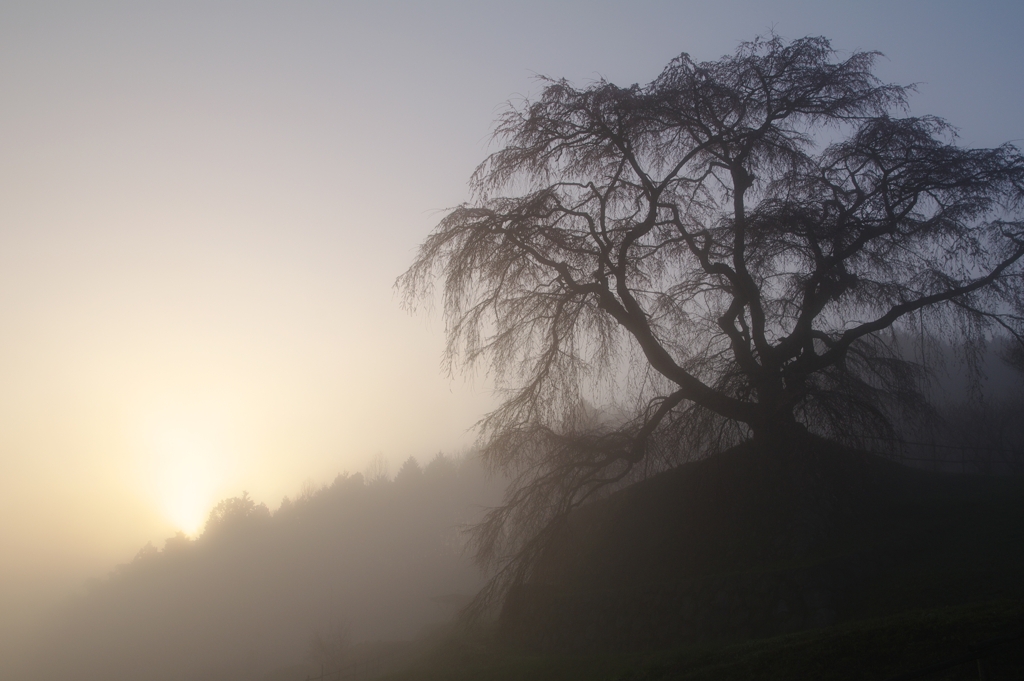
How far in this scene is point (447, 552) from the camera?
68.8 metres

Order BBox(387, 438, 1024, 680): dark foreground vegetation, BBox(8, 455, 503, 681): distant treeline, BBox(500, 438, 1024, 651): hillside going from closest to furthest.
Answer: BBox(387, 438, 1024, 680): dark foreground vegetation
BBox(500, 438, 1024, 651): hillside
BBox(8, 455, 503, 681): distant treeline

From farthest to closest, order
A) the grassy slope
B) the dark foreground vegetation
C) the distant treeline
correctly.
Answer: the distant treeline
the dark foreground vegetation
the grassy slope

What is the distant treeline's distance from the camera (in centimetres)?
6631

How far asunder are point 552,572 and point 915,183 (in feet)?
36.4

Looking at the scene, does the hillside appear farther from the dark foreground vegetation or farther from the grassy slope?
the grassy slope

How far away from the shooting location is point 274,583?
254ft

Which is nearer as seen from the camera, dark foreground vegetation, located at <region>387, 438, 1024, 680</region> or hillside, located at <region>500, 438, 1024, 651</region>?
dark foreground vegetation, located at <region>387, 438, 1024, 680</region>

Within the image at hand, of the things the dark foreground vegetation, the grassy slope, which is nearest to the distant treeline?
the dark foreground vegetation

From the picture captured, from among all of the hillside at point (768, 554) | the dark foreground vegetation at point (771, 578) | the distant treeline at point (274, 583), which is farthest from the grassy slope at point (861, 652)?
the distant treeline at point (274, 583)

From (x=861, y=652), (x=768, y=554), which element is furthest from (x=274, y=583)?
(x=861, y=652)

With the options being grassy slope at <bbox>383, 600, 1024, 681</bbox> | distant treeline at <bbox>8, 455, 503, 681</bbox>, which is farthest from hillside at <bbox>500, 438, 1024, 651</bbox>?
distant treeline at <bbox>8, 455, 503, 681</bbox>

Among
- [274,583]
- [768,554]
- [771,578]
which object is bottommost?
[274,583]

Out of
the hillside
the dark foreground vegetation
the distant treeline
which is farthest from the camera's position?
the distant treeline

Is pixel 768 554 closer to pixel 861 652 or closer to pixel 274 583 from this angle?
pixel 861 652
